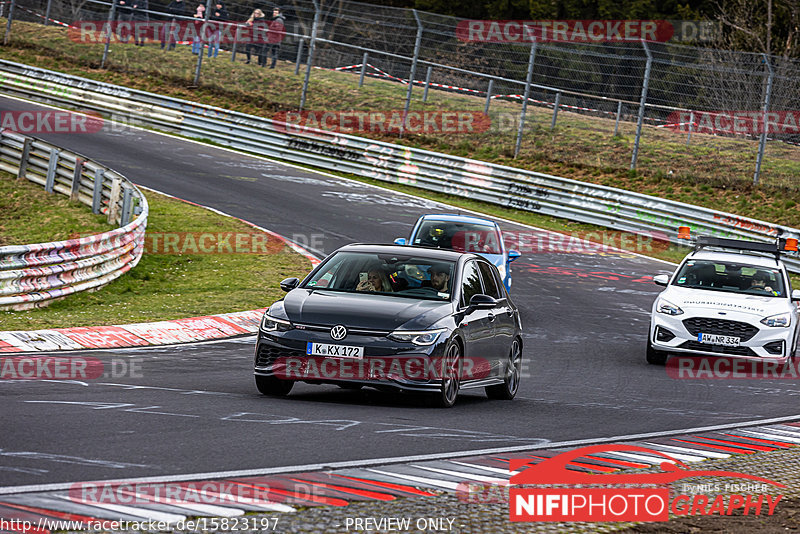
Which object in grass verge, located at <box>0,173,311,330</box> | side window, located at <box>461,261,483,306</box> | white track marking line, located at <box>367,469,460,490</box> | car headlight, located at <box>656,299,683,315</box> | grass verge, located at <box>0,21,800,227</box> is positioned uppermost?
grass verge, located at <box>0,21,800,227</box>

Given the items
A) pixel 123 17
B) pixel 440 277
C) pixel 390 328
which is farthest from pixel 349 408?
pixel 123 17

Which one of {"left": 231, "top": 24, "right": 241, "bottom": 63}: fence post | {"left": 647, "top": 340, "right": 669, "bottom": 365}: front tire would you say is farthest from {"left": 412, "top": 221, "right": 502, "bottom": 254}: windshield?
{"left": 231, "top": 24, "right": 241, "bottom": 63}: fence post

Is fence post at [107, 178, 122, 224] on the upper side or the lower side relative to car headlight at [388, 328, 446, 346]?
lower

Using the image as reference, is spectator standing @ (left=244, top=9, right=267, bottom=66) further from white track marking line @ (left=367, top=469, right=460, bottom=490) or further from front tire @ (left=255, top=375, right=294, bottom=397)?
white track marking line @ (left=367, top=469, right=460, bottom=490)

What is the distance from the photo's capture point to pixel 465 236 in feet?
60.2

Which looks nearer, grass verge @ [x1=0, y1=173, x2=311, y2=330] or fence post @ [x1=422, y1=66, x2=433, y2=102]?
grass verge @ [x1=0, y1=173, x2=311, y2=330]

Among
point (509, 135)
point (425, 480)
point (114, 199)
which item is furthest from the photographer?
point (509, 135)

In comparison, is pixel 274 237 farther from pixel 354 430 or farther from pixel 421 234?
pixel 354 430

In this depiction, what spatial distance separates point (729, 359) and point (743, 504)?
10.0 metres

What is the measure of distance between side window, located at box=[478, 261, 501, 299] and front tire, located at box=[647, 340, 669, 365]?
4229 mm

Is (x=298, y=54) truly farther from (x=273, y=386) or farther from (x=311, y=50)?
(x=273, y=386)

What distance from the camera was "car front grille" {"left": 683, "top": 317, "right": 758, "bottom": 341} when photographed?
15.1m

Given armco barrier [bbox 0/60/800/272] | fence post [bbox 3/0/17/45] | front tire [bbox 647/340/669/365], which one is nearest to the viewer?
front tire [bbox 647/340/669/365]

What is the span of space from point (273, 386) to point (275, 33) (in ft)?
86.8
